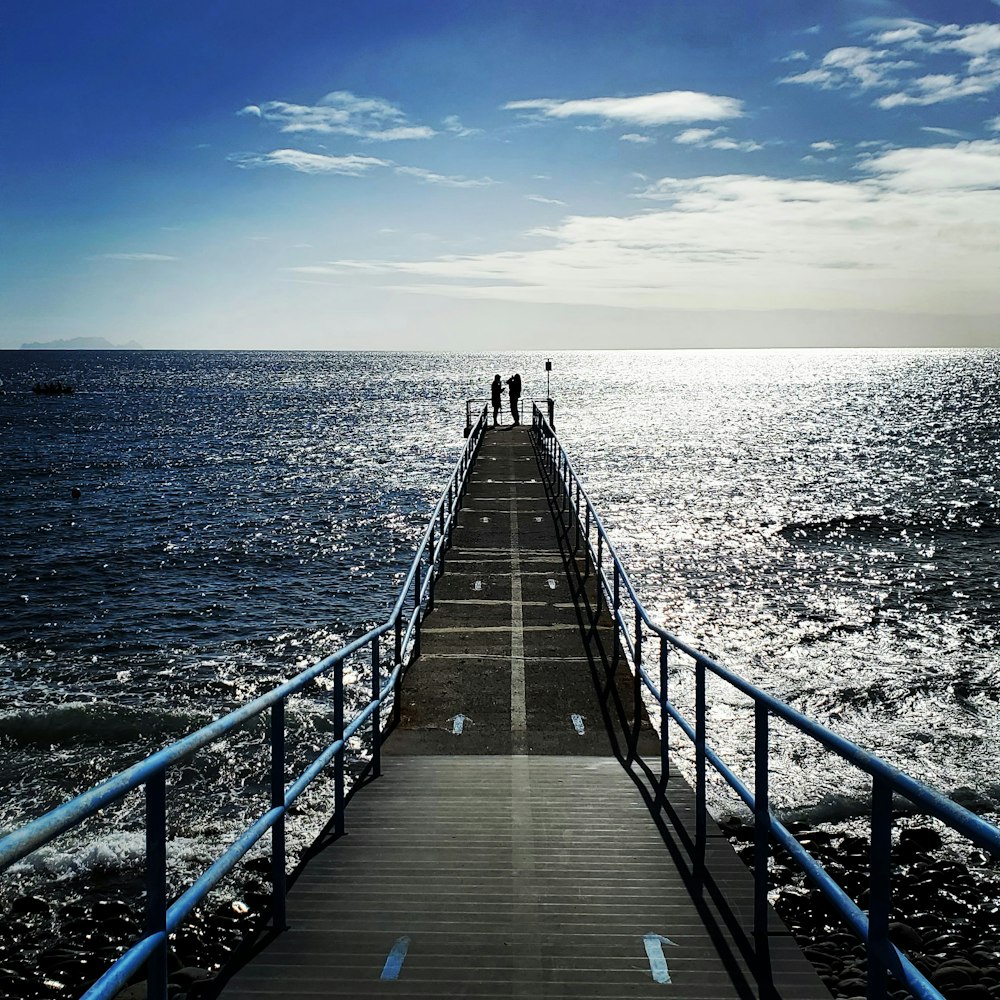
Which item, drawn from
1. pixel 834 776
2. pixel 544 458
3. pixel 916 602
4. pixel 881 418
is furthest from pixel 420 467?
pixel 881 418

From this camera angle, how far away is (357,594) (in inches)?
934

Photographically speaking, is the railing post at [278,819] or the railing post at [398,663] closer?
the railing post at [278,819]

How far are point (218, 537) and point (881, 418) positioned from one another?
3082 inches

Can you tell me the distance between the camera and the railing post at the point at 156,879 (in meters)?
3.05

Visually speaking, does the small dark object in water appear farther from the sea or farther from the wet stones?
the wet stones

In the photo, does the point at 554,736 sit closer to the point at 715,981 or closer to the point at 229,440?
the point at 715,981

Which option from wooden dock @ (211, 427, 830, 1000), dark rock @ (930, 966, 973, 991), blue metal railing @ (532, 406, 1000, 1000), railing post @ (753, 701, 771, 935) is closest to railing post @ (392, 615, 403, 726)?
wooden dock @ (211, 427, 830, 1000)

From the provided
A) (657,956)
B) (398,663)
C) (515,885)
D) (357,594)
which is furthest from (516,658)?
(357,594)

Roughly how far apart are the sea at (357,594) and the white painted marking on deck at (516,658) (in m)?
3.17

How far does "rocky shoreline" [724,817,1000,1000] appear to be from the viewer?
25.9ft

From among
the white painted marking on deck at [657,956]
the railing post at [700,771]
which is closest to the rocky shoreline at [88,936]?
the railing post at [700,771]

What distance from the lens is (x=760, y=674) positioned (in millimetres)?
17250

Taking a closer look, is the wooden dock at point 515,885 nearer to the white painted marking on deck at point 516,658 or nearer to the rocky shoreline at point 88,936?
the white painted marking on deck at point 516,658

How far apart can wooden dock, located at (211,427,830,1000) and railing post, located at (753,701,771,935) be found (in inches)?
5.6
